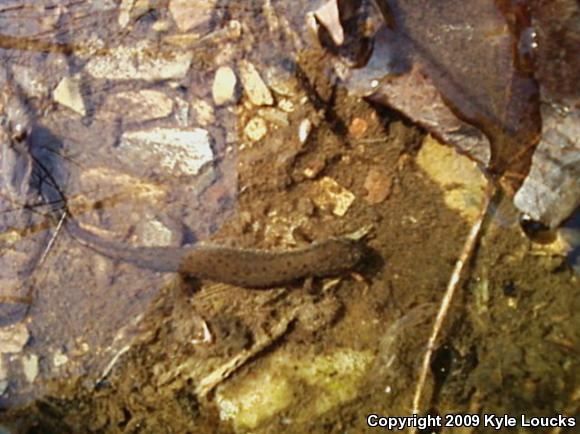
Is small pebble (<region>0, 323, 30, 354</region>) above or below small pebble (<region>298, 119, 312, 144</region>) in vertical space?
below

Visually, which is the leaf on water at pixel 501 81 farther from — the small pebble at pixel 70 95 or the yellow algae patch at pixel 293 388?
the small pebble at pixel 70 95

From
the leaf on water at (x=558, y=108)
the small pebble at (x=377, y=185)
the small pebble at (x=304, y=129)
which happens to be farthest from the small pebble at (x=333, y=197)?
the leaf on water at (x=558, y=108)

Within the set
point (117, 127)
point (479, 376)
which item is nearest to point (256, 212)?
point (117, 127)

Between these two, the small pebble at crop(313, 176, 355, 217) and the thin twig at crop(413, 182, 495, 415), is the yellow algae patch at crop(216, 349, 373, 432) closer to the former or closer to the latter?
the thin twig at crop(413, 182, 495, 415)

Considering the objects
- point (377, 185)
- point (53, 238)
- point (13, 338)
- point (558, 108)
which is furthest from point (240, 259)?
point (558, 108)

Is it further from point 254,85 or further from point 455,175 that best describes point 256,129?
point 455,175

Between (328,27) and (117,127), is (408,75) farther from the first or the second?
(117,127)

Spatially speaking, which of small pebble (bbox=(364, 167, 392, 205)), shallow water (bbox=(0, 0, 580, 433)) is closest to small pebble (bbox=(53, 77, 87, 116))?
shallow water (bbox=(0, 0, 580, 433))
